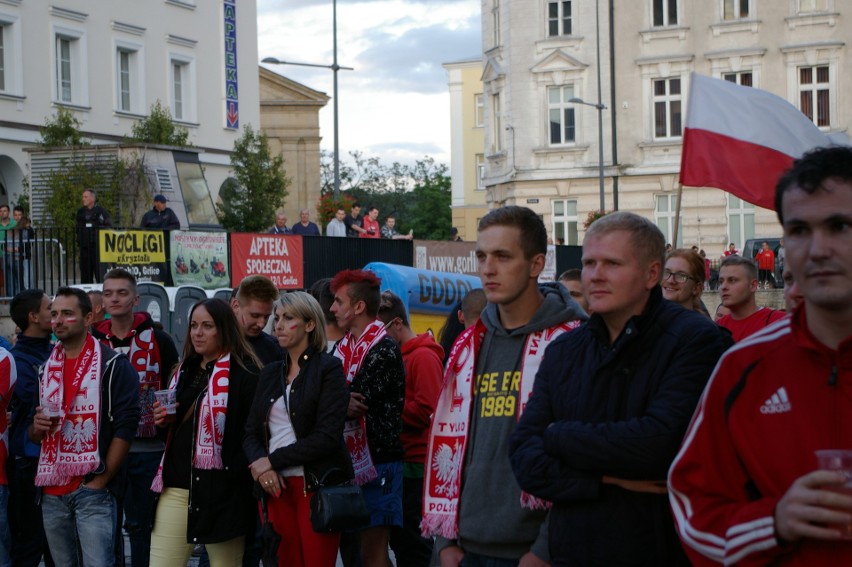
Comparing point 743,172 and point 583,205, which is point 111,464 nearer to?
point 743,172

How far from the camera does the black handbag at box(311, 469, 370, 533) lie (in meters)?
6.27

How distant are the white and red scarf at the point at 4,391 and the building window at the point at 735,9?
4660 cm

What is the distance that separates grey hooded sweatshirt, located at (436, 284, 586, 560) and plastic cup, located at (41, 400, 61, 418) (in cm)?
322

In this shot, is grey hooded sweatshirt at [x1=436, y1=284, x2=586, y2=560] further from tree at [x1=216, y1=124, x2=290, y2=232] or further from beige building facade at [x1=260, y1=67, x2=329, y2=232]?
beige building facade at [x1=260, y1=67, x2=329, y2=232]

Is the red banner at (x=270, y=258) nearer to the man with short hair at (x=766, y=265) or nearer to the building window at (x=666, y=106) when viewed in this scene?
the man with short hair at (x=766, y=265)

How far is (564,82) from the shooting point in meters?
52.4

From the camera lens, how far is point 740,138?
9.14 meters

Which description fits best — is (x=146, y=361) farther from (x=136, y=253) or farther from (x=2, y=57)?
(x=2, y=57)

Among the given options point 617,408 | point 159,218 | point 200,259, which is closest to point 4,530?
point 617,408

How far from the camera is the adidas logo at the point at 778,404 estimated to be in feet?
9.73

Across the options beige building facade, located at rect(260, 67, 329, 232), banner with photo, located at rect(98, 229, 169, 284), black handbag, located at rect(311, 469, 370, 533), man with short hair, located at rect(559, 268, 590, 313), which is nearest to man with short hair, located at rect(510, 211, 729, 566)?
black handbag, located at rect(311, 469, 370, 533)

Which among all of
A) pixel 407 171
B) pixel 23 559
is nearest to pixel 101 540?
pixel 23 559

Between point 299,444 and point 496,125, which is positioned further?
point 496,125

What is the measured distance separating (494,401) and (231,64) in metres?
42.0
